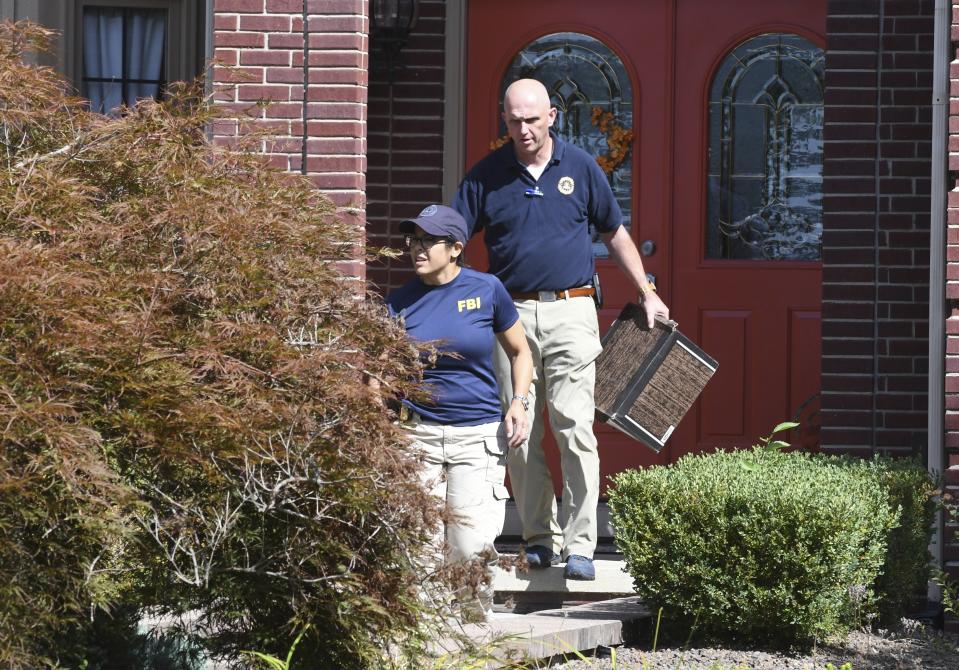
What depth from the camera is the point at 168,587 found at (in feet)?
13.4

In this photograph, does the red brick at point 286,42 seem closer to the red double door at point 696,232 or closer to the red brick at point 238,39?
the red brick at point 238,39

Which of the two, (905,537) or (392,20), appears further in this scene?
(392,20)

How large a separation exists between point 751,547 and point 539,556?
42.5 inches

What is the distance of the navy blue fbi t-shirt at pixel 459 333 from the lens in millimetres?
5172

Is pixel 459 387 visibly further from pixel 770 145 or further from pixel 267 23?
pixel 770 145

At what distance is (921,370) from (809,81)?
1740 millimetres

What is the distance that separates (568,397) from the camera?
617cm

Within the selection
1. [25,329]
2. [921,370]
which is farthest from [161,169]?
[921,370]

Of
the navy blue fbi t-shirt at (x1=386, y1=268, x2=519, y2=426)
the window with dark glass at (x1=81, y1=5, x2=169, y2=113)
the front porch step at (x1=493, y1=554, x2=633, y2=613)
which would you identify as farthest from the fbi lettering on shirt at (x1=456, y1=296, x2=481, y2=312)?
the window with dark glass at (x1=81, y1=5, x2=169, y2=113)

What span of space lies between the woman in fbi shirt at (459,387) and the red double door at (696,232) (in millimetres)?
2856

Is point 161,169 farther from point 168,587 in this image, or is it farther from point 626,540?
point 626,540

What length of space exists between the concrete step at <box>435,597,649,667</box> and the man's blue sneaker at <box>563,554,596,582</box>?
120 mm

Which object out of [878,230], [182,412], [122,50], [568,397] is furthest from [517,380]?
[122,50]

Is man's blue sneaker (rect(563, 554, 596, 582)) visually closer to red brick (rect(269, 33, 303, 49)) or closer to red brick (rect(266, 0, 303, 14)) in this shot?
red brick (rect(269, 33, 303, 49))
